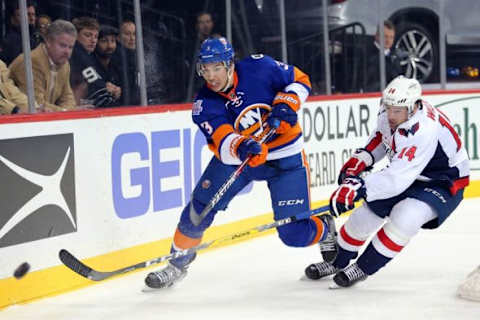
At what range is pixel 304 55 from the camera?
22.8ft

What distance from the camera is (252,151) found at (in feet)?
14.0

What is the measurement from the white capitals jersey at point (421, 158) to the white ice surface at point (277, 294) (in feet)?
1.47

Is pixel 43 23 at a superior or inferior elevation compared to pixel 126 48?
superior

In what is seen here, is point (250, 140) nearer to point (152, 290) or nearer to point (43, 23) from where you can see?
point (152, 290)

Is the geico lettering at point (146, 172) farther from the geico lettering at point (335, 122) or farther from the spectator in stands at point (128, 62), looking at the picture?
the geico lettering at point (335, 122)

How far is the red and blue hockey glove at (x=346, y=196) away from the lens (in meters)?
4.22

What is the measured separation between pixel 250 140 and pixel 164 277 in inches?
30.6

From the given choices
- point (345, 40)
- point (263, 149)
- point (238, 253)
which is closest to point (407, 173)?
point (263, 149)

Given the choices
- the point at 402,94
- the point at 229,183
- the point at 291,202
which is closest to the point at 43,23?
the point at 229,183

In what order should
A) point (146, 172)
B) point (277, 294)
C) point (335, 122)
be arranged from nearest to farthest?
point (277, 294) → point (146, 172) → point (335, 122)

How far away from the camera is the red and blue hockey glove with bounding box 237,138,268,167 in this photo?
4.27 metres

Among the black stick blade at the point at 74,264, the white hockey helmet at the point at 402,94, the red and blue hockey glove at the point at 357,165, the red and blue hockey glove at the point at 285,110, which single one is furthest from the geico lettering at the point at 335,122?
the black stick blade at the point at 74,264

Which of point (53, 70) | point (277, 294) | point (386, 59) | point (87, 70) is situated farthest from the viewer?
point (386, 59)

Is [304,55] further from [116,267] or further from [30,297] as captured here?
[30,297]
